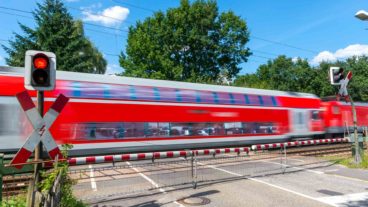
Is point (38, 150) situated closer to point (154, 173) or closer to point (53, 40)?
point (154, 173)

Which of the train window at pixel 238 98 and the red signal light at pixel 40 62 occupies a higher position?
the train window at pixel 238 98

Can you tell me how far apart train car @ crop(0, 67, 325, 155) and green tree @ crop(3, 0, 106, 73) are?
1878 centimetres

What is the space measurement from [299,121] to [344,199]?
14926 millimetres

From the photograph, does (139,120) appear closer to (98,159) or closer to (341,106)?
(98,159)

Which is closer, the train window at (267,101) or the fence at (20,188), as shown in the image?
the fence at (20,188)

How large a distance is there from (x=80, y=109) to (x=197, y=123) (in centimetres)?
628

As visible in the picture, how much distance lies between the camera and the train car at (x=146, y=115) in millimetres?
12266

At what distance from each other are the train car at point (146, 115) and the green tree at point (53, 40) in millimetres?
18785

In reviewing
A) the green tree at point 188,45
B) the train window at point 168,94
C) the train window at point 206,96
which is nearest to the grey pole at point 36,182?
the train window at point 168,94

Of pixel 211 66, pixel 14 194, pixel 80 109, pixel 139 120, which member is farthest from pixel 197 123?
pixel 211 66

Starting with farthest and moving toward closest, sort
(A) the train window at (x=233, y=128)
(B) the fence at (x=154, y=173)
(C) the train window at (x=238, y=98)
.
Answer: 1. (C) the train window at (x=238, y=98)
2. (A) the train window at (x=233, y=128)
3. (B) the fence at (x=154, y=173)

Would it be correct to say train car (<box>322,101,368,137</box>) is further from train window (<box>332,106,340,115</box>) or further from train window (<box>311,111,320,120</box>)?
train window (<box>311,111,320,120</box>)

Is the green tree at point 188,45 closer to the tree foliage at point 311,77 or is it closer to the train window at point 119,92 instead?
the tree foliage at point 311,77

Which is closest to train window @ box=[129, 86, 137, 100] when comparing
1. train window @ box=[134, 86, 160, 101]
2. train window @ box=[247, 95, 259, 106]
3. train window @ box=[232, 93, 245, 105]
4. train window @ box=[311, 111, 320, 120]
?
train window @ box=[134, 86, 160, 101]
